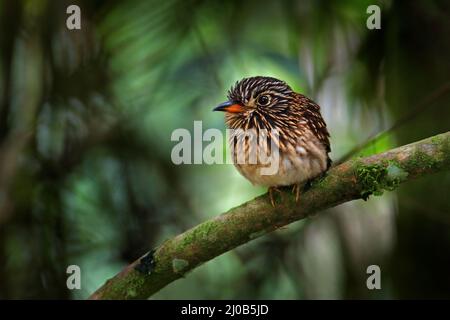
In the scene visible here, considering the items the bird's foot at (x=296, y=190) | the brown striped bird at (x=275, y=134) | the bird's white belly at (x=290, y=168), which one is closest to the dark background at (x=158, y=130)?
the brown striped bird at (x=275, y=134)

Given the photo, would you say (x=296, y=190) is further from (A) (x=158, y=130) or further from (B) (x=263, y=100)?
(A) (x=158, y=130)

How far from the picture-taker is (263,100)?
2.73 meters

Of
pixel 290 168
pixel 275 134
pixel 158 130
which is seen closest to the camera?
pixel 290 168

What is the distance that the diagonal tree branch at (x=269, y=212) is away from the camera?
215cm

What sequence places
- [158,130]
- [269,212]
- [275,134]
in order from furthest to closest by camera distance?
[158,130], [275,134], [269,212]

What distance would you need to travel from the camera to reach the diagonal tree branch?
84.8 inches

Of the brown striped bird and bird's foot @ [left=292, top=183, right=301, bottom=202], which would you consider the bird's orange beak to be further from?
bird's foot @ [left=292, top=183, right=301, bottom=202]

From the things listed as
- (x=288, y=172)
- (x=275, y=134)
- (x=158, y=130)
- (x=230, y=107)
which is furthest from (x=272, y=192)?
(x=158, y=130)

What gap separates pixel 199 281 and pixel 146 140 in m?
0.83

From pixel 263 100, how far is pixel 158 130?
977mm

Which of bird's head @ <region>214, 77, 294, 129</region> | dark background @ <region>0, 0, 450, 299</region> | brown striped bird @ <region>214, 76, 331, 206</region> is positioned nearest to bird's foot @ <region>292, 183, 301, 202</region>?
brown striped bird @ <region>214, 76, 331, 206</region>

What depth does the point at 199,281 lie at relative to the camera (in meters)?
3.63
